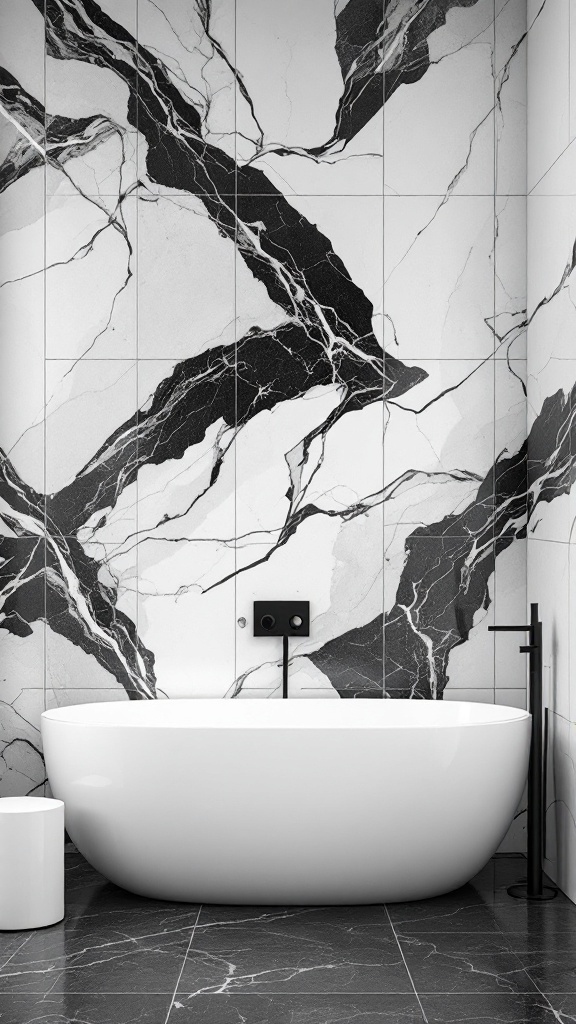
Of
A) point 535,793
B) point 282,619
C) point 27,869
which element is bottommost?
point 27,869

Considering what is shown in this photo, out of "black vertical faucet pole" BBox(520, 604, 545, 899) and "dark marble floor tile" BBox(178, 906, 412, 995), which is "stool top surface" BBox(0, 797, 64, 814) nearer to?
"dark marble floor tile" BBox(178, 906, 412, 995)

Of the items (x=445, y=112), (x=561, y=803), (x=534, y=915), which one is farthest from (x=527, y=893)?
(x=445, y=112)

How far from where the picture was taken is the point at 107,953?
101 inches

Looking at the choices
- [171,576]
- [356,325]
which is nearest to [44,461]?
[171,576]

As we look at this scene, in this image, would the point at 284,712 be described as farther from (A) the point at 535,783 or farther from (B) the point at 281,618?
(A) the point at 535,783

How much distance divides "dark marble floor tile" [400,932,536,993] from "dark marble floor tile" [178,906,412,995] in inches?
1.7

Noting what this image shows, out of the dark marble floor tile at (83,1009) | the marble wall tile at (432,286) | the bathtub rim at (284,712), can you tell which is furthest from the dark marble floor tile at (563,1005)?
the marble wall tile at (432,286)

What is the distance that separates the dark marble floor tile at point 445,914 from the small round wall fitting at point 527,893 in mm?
115

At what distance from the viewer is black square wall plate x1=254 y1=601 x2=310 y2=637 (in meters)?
3.54

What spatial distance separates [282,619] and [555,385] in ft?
4.03

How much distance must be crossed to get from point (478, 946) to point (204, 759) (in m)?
0.88

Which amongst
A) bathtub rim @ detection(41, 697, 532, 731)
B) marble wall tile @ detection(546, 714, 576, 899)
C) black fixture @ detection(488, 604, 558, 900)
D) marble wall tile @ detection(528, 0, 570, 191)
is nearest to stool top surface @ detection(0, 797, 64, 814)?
bathtub rim @ detection(41, 697, 532, 731)

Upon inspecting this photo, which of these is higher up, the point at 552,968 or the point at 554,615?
the point at 554,615

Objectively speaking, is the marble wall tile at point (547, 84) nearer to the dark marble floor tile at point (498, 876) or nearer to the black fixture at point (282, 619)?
the black fixture at point (282, 619)
